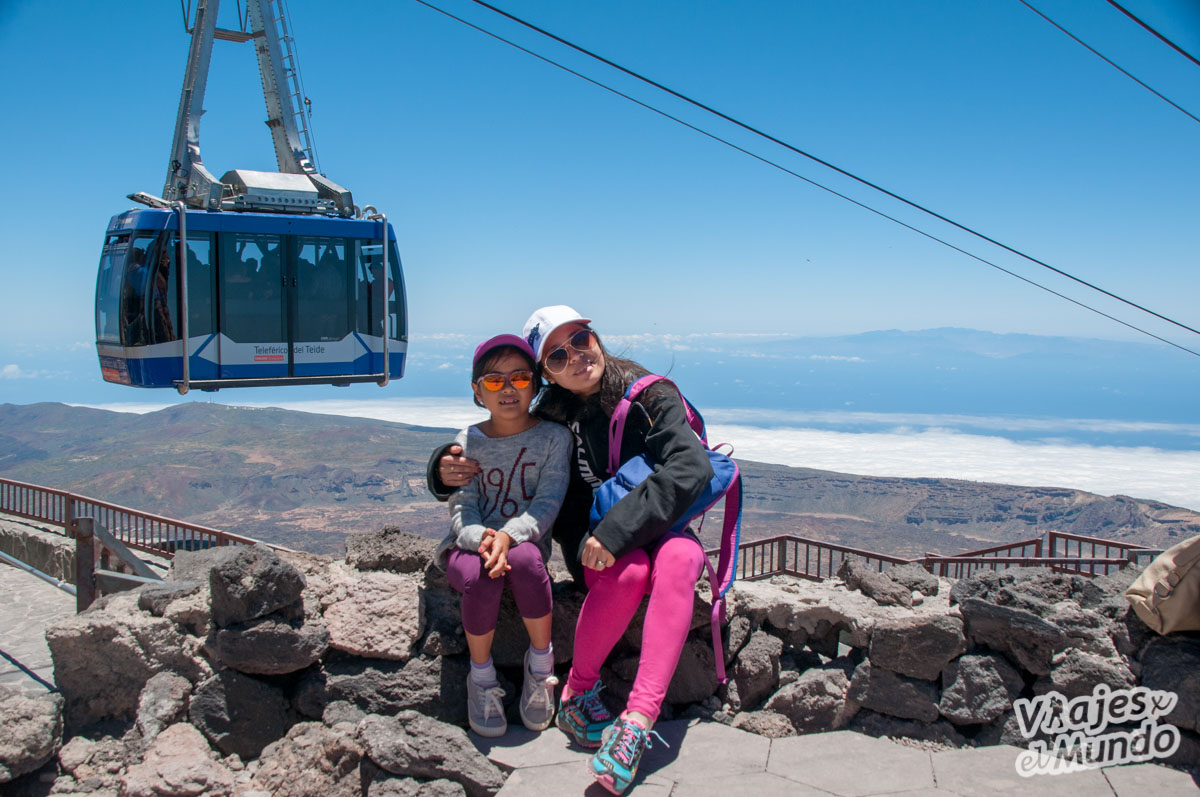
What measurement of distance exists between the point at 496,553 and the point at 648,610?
65 cm

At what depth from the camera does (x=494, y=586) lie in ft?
10.7

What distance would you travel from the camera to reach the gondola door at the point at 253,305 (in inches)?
440

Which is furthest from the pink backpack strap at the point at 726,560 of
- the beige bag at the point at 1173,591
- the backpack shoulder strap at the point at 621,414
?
the beige bag at the point at 1173,591

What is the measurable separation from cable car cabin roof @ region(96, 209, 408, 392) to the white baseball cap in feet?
29.0

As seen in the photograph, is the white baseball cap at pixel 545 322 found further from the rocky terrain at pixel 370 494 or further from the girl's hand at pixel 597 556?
the rocky terrain at pixel 370 494

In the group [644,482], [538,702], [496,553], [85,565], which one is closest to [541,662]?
[538,702]

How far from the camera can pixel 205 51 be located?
14.4 meters

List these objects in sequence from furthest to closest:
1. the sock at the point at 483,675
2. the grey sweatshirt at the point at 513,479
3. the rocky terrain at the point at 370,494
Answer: the rocky terrain at the point at 370,494 → the grey sweatshirt at the point at 513,479 → the sock at the point at 483,675

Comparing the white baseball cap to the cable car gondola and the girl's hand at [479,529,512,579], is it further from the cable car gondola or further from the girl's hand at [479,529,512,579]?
the cable car gondola

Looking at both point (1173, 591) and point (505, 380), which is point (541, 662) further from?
point (1173, 591)

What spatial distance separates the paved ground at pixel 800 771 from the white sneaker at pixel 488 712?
49 mm

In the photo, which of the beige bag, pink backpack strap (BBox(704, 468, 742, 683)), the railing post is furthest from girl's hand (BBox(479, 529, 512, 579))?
the railing post

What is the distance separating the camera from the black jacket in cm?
305

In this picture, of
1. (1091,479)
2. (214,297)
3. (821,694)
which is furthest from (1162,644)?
(1091,479)
